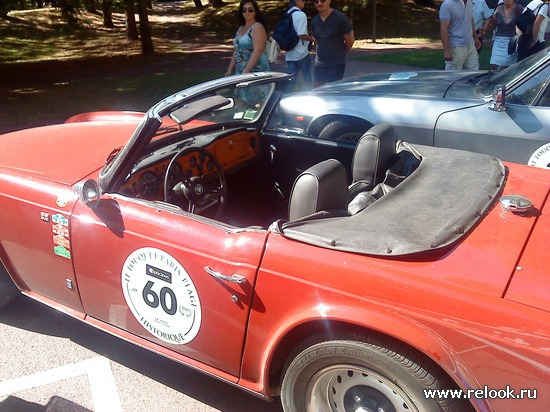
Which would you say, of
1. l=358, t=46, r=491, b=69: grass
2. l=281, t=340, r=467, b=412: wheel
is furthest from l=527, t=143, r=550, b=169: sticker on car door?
l=358, t=46, r=491, b=69: grass

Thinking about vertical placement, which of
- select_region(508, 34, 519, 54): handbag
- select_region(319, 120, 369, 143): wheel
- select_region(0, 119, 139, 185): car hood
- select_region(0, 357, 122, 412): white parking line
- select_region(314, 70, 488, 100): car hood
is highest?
select_region(508, 34, 519, 54): handbag

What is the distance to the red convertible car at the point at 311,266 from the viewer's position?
1882mm

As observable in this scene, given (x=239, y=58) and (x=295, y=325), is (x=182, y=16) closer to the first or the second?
(x=239, y=58)

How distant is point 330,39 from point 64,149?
14.1 ft

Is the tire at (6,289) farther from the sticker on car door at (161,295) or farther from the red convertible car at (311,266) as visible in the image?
the sticker on car door at (161,295)

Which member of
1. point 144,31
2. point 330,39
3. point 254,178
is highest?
point 330,39

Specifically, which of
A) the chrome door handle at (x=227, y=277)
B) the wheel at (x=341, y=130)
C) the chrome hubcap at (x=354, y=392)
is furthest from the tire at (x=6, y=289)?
the wheel at (x=341, y=130)

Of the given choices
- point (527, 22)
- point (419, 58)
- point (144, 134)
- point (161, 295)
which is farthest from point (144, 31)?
point (161, 295)

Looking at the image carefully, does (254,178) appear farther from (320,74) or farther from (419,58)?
(419,58)

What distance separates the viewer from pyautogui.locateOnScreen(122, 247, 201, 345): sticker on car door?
2.40m

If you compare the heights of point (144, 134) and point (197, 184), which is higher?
point (144, 134)

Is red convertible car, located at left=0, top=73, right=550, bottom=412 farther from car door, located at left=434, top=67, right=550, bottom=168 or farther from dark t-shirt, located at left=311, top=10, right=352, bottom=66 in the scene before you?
dark t-shirt, located at left=311, top=10, right=352, bottom=66

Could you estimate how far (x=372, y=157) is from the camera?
9.59ft

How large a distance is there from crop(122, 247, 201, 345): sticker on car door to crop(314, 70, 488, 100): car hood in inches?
116
